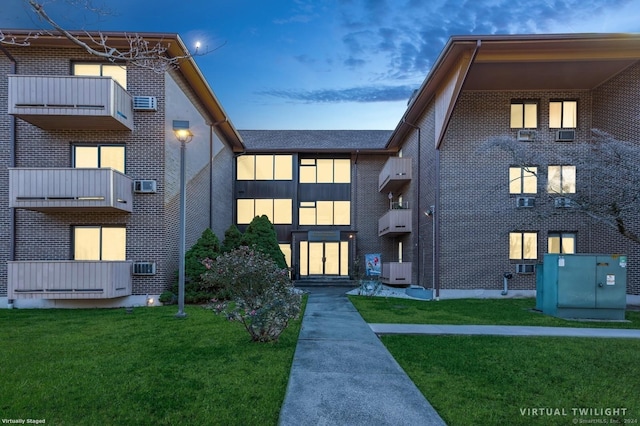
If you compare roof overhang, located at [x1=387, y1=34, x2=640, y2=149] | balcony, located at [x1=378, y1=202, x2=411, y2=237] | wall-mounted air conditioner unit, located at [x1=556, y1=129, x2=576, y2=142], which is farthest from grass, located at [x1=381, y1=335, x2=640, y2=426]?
balcony, located at [x1=378, y1=202, x2=411, y2=237]

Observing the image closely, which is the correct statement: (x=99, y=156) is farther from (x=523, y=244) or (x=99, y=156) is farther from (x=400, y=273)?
(x=523, y=244)

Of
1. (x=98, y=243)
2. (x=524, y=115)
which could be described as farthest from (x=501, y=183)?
(x=98, y=243)

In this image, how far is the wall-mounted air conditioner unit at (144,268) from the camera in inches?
527

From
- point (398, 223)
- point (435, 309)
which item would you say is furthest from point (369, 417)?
point (398, 223)

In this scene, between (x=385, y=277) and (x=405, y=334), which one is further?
(x=385, y=277)

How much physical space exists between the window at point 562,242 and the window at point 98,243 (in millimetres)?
17466

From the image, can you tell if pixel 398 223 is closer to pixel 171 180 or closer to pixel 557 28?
pixel 171 180

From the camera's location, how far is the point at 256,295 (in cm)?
786

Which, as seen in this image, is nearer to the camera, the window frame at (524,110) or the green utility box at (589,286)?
the green utility box at (589,286)

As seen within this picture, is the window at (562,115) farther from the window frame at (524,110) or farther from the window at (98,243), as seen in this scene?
the window at (98,243)

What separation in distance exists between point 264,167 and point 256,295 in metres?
18.3

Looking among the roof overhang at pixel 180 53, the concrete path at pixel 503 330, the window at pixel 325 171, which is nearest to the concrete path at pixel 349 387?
the concrete path at pixel 503 330

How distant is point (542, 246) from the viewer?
1653 centimetres

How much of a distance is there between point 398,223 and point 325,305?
8.71 meters
